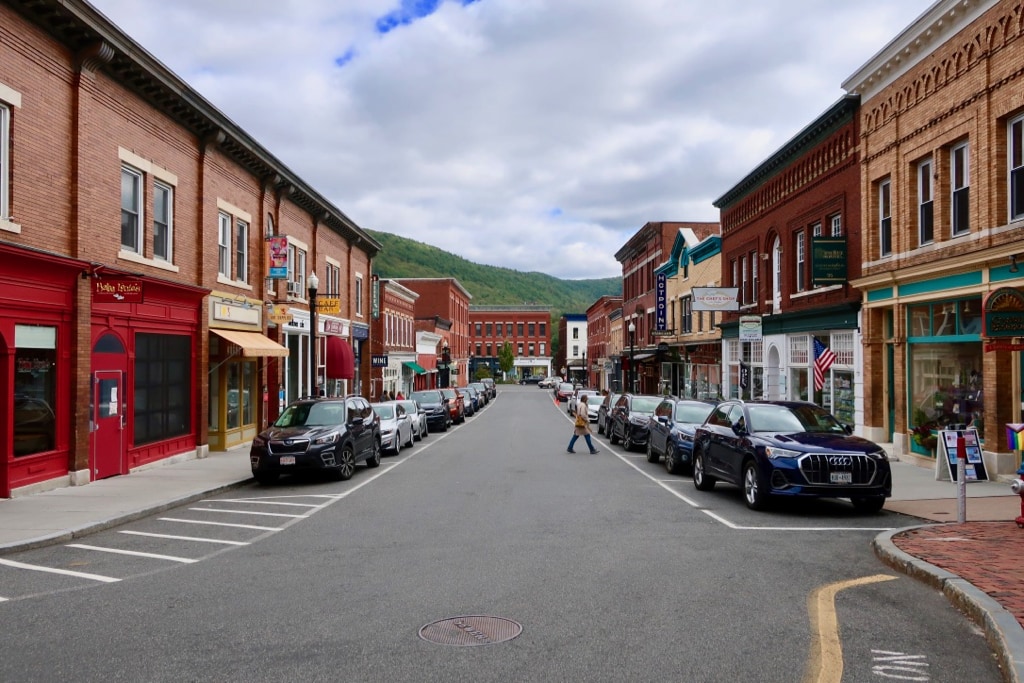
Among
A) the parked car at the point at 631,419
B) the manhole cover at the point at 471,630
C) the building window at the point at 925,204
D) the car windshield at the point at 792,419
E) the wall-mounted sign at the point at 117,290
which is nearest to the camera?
the manhole cover at the point at 471,630

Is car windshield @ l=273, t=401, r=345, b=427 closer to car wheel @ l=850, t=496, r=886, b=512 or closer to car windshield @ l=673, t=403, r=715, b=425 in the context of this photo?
car windshield @ l=673, t=403, r=715, b=425

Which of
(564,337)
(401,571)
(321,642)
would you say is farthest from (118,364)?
(564,337)

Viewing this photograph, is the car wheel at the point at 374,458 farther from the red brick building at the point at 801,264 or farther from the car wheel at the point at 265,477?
the red brick building at the point at 801,264

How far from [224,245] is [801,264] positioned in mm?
17022

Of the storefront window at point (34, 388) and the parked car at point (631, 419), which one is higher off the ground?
the storefront window at point (34, 388)

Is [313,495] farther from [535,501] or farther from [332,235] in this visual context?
[332,235]

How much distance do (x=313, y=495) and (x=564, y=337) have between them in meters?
117

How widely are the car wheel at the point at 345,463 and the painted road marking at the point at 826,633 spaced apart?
10.5 metres

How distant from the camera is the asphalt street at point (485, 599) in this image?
5.55 m

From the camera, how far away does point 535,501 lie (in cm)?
1308

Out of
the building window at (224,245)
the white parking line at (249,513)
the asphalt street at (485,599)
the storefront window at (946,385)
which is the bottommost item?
the white parking line at (249,513)

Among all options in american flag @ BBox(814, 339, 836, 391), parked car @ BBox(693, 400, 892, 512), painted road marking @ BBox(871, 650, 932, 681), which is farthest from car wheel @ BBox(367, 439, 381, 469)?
painted road marking @ BBox(871, 650, 932, 681)

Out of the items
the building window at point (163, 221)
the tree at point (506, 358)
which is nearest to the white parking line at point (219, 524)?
the building window at point (163, 221)

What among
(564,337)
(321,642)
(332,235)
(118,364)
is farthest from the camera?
(564,337)
